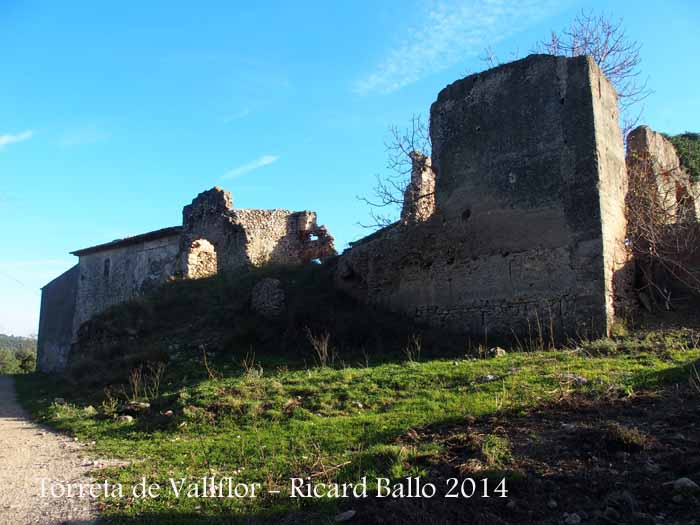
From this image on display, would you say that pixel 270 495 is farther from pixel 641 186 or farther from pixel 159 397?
pixel 641 186

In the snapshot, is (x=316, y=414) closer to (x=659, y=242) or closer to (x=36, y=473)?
(x=36, y=473)

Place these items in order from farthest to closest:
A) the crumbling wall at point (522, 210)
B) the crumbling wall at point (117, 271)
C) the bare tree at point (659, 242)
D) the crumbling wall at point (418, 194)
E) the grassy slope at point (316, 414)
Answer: the crumbling wall at point (117, 271), the crumbling wall at point (418, 194), the bare tree at point (659, 242), the crumbling wall at point (522, 210), the grassy slope at point (316, 414)

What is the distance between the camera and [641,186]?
1182 centimetres

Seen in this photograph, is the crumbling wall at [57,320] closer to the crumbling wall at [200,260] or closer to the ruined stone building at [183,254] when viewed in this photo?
the ruined stone building at [183,254]

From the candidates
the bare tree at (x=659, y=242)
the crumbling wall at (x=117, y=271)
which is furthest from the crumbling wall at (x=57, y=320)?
the bare tree at (x=659, y=242)

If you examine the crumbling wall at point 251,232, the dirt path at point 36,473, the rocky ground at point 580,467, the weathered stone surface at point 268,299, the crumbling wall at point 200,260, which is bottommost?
the dirt path at point 36,473

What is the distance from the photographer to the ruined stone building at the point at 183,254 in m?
21.0

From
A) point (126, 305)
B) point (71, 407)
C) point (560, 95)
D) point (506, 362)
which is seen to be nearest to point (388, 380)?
point (506, 362)

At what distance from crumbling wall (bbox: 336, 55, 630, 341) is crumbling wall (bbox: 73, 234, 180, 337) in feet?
47.7

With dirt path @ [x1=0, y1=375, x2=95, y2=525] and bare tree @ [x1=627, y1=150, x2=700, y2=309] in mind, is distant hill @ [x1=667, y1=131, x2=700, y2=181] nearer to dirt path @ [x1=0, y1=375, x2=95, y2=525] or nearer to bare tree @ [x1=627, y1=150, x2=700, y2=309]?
bare tree @ [x1=627, y1=150, x2=700, y2=309]

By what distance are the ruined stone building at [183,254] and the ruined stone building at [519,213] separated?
7385 millimetres

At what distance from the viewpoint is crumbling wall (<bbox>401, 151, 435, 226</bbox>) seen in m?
13.5

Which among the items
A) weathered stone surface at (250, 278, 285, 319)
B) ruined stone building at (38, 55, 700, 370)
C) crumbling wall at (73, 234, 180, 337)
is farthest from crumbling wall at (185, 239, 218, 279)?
ruined stone building at (38, 55, 700, 370)

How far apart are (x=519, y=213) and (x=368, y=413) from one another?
566 centimetres
